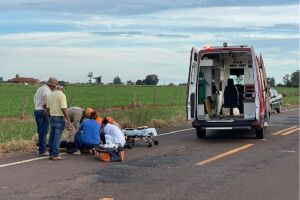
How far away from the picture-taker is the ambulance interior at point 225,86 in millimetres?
15433

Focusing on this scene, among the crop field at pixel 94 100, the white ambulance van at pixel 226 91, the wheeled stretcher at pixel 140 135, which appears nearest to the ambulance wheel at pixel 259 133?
the white ambulance van at pixel 226 91

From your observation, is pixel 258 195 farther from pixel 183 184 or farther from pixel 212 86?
pixel 212 86

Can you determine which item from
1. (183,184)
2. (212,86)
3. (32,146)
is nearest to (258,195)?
(183,184)

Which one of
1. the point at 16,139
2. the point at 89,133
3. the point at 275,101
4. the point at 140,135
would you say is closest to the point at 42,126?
the point at 89,133

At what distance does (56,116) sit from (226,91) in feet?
25.3

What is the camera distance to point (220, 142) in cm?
1484

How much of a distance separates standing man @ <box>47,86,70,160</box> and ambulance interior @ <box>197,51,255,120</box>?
534 cm

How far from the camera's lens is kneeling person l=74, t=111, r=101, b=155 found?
38.8 ft

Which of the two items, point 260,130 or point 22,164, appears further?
point 260,130

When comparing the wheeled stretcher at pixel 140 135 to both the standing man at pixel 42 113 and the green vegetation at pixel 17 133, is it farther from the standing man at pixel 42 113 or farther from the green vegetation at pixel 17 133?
the green vegetation at pixel 17 133

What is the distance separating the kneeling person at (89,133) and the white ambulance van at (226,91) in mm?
3809

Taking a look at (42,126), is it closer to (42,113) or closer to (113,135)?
(42,113)

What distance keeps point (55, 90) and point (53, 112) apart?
50 cm

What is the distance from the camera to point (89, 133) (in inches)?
467
